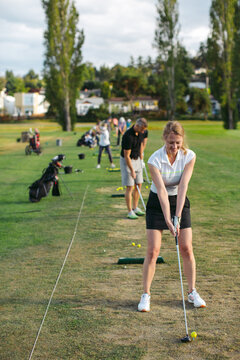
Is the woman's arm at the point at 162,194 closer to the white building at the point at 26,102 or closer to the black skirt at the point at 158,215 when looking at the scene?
the black skirt at the point at 158,215

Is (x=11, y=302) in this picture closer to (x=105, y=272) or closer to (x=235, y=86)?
(x=105, y=272)

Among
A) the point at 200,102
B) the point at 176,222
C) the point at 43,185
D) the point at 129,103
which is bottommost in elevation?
the point at 43,185

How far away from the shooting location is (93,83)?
156500mm

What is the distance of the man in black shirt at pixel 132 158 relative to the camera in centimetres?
938

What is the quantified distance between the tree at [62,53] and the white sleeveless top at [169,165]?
54.0m

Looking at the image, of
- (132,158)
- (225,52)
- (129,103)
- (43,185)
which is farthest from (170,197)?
(129,103)

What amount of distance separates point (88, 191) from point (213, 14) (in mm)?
45456

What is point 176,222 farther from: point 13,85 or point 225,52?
point 13,85

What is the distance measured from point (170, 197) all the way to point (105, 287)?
173 cm

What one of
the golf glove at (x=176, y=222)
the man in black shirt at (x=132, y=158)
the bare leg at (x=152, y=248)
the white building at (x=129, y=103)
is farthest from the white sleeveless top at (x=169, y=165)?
the white building at (x=129, y=103)

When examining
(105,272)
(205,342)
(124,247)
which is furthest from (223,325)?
(124,247)

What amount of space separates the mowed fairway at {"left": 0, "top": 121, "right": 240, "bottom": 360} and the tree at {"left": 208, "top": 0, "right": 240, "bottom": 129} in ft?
146

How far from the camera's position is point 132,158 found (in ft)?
32.5

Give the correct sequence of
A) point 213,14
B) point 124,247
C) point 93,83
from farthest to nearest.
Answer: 1. point 93,83
2. point 213,14
3. point 124,247
